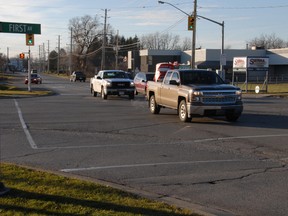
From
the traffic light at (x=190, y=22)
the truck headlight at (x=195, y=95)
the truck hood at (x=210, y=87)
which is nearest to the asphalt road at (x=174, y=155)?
the truck headlight at (x=195, y=95)

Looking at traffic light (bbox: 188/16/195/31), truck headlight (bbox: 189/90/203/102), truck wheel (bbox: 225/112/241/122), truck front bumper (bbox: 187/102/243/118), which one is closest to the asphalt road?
truck wheel (bbox: 225/112/241/122)

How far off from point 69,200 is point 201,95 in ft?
31.0

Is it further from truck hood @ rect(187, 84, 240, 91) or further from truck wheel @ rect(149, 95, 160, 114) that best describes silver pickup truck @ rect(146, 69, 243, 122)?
truck wheel @ rect(149, 95, 160, 114)

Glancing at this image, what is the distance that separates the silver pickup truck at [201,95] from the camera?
47.6 feet

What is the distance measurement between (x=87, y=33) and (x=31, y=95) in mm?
97114

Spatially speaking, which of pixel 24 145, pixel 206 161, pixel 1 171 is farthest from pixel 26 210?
pixel 24 145

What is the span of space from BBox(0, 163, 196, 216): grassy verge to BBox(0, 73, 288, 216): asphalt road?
46cm

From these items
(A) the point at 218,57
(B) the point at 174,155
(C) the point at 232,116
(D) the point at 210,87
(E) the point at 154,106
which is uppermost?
(A) the point at 218,57

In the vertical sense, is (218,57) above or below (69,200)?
above

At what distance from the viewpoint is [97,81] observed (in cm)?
3022

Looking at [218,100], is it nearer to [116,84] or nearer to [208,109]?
[208,109]

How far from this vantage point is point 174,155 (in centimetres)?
928

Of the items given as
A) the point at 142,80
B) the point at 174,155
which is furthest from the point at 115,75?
the point at 174,155

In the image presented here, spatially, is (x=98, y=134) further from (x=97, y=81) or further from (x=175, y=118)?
(x=97, y=81)
